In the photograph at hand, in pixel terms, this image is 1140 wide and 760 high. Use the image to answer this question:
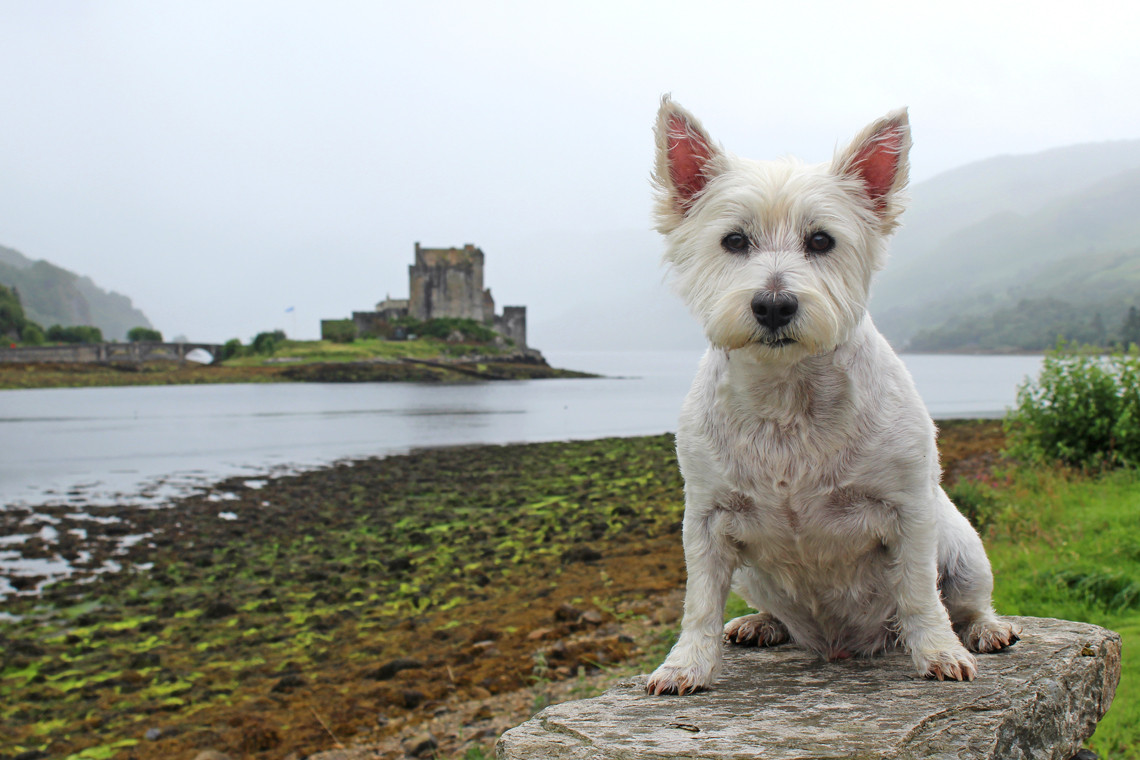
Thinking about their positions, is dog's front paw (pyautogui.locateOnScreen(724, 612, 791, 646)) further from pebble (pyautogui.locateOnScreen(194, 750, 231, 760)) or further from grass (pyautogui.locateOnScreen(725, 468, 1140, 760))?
pebble (pyautogui.locateOnScreen(194, 750, 231, 760))

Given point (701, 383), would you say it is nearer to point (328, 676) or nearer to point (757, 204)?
point (757, 204)

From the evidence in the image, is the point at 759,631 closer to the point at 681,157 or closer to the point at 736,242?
the point at 736,242

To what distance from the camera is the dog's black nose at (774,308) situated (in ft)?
9.55

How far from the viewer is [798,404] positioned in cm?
335

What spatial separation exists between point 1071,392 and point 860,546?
11.6m

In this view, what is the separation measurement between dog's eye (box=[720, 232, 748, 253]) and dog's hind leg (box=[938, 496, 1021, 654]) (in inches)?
71.9

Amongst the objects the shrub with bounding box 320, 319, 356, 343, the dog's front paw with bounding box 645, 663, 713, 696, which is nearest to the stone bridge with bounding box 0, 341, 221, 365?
the shrub with bounding box 320, 319, 356, 343

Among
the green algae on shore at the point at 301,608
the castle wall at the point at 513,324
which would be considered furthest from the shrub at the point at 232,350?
the green algae on shore at the point at 301,608

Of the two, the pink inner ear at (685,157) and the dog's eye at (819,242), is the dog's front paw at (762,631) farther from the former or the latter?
the pink inner ear at (685,157)

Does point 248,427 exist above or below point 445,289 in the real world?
below

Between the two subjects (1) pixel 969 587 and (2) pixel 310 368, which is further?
(2) pixel 310 368

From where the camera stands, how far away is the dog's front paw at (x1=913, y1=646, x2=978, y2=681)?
3.47 m

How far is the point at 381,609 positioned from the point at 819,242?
958cm

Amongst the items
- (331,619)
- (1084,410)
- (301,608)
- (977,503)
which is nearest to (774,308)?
(331,619)
